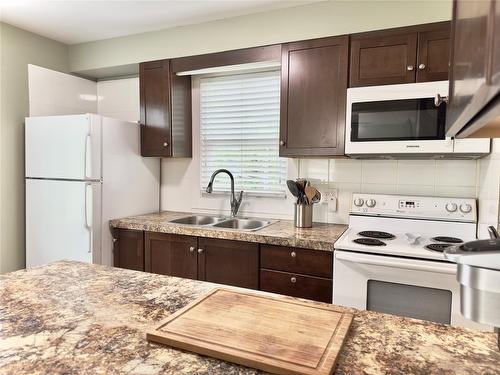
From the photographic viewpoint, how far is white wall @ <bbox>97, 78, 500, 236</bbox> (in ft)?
6.99

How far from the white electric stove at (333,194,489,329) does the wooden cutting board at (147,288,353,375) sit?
0.92 meters

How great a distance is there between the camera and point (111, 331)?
2.91 feet

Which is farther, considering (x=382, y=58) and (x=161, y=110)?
(x=161, y=110)

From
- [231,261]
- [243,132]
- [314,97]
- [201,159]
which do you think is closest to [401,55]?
[314,97]

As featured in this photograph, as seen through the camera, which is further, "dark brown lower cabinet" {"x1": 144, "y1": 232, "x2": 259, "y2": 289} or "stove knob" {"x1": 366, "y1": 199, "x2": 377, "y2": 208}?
"stove knob" {"x1": 366, "y1": 199, "x2": 377, "y2": 208}

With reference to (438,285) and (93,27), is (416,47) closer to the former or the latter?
(438,285)

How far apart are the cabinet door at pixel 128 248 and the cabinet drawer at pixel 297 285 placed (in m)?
1.02

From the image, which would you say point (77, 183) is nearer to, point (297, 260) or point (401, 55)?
point (297, 260)

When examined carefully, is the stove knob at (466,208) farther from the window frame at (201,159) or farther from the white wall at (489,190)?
the window frame at (201,159)

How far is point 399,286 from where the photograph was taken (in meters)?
1.80

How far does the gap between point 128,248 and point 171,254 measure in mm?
413

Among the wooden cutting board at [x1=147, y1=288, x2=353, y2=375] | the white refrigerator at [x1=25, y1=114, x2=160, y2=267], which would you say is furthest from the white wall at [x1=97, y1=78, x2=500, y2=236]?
the wooden cutting board at [x1=147, y1=288, x2=353, y2=375]

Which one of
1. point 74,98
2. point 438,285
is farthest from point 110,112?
point 438,285

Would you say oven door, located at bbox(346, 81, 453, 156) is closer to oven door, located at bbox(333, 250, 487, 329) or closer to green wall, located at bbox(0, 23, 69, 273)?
oven door, located at bbox(333, 250, 487, 329)
